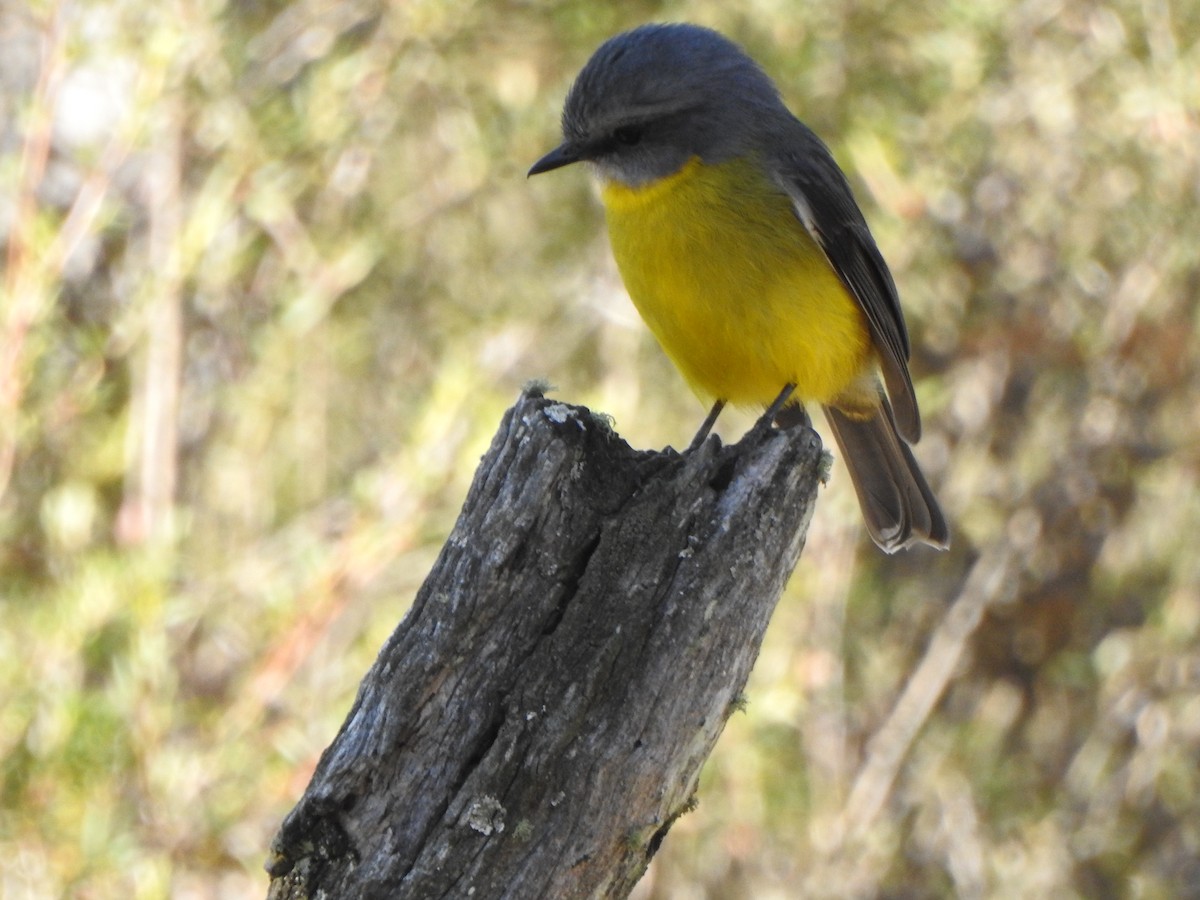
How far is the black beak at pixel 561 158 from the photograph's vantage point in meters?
4.49

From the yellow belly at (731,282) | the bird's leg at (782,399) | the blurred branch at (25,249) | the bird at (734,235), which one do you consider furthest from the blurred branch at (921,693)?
the blurred branch at (25,249)

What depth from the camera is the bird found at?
4.24 m

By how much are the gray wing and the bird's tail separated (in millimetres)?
132

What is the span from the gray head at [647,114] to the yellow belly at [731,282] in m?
0.08

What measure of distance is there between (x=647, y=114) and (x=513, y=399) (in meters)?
1.67

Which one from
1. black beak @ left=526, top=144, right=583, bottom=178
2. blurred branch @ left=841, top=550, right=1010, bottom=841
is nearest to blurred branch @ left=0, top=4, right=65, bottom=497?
black beak @ left=526, top=144, right=583, bottom=178

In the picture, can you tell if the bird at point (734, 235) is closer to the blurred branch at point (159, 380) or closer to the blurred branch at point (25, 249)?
the blurred branch at point (25, 249)

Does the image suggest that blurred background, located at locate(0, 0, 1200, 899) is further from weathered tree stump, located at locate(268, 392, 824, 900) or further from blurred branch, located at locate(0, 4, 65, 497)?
weathered tree stump, located at locate(268, 392, 824, 900)

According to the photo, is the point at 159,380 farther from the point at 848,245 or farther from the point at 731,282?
the point at 848,245

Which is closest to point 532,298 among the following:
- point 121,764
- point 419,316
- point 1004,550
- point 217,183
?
point 419,316

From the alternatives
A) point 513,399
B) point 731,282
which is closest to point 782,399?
point 731,282

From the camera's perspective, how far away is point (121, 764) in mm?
4938

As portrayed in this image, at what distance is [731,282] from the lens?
13.8 ft

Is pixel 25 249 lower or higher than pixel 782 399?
higher
